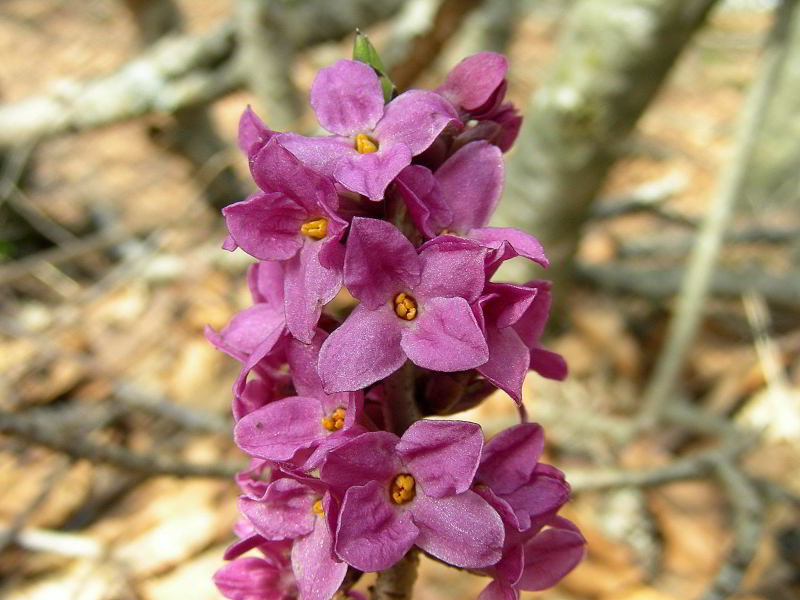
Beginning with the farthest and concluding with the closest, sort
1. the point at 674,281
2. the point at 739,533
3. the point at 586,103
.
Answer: the point at 674,281 < the point at 586,103 < the point at 739,533

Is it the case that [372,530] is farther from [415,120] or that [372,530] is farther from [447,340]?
[415,120]

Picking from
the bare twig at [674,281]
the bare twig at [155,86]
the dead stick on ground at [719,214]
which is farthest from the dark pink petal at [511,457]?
the bare twig at [155,86]

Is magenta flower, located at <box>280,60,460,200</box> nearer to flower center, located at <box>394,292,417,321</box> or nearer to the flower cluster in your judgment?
the flower cluster

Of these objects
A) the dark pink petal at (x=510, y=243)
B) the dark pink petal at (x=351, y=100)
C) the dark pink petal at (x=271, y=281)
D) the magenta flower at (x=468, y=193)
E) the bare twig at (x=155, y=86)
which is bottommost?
the bare twig at (x=155, y=86)

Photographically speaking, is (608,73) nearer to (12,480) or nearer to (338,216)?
(338,216)

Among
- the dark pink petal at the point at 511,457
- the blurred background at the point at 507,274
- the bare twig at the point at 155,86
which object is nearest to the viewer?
the dark pink petal at the point at 511,457

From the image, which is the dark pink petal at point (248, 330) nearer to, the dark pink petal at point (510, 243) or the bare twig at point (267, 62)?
the dark pink petal at point (510, 243)

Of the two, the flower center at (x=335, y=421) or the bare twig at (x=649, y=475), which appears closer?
the flower center at (x=335, y=421)

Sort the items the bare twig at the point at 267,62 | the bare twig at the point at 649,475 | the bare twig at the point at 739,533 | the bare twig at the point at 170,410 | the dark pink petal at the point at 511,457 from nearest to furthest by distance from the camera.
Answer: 1. the dark pink petal at the point at 511,457
2. the bare twig at the point at 739,533
3. the bare twig at the point at 649,475
4. the bare twig at the point at 170,410
5. the bare twig at the point at 267,62

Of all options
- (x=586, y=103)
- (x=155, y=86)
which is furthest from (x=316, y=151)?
(x=155, y=86)
